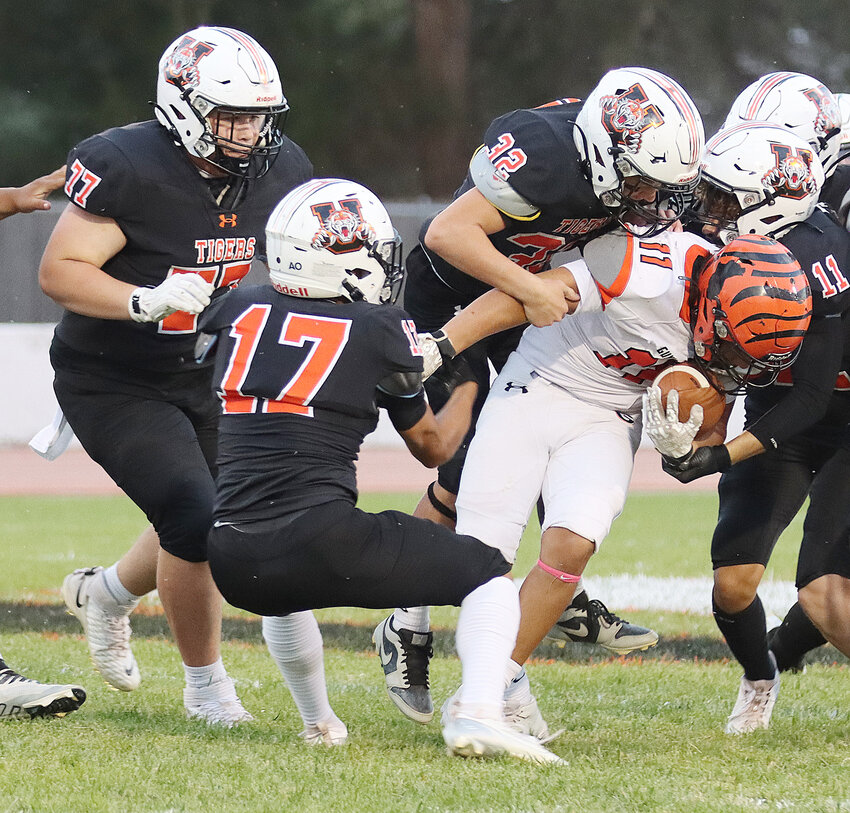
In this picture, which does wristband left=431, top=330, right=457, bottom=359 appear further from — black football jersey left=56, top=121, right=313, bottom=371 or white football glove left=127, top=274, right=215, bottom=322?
black football jersey left=56, top=121, right=313, bottom=371

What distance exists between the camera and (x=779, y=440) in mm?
4047

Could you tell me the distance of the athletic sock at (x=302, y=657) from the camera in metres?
3.78

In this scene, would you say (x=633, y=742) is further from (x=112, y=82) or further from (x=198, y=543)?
(x=112, y=82)

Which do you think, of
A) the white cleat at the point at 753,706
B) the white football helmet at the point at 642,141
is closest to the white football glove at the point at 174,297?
the white football helmet at the point at 642,141

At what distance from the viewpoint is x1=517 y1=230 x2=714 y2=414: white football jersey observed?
154 inches

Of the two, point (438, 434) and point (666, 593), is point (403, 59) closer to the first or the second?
point (666, 593)

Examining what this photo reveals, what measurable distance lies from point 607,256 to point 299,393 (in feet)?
3.37

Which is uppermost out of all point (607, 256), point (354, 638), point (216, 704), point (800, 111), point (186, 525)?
point (800, 111)

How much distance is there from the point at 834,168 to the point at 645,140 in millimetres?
1264

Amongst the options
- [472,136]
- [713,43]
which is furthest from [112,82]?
[713,43]

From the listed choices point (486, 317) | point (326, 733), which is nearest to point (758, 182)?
point (486, 317)

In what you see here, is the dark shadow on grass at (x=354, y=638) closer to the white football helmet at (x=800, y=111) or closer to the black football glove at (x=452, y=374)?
the black football glove at (x=452, y=374)

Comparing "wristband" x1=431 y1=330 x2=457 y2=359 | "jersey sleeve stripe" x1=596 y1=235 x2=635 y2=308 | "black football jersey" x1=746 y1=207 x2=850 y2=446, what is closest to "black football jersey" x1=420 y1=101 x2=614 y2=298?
"jersey sleeve stripe" x1=596 y1=235 x2=635 y2=308

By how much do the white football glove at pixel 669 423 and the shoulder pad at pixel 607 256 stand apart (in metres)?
0.34
